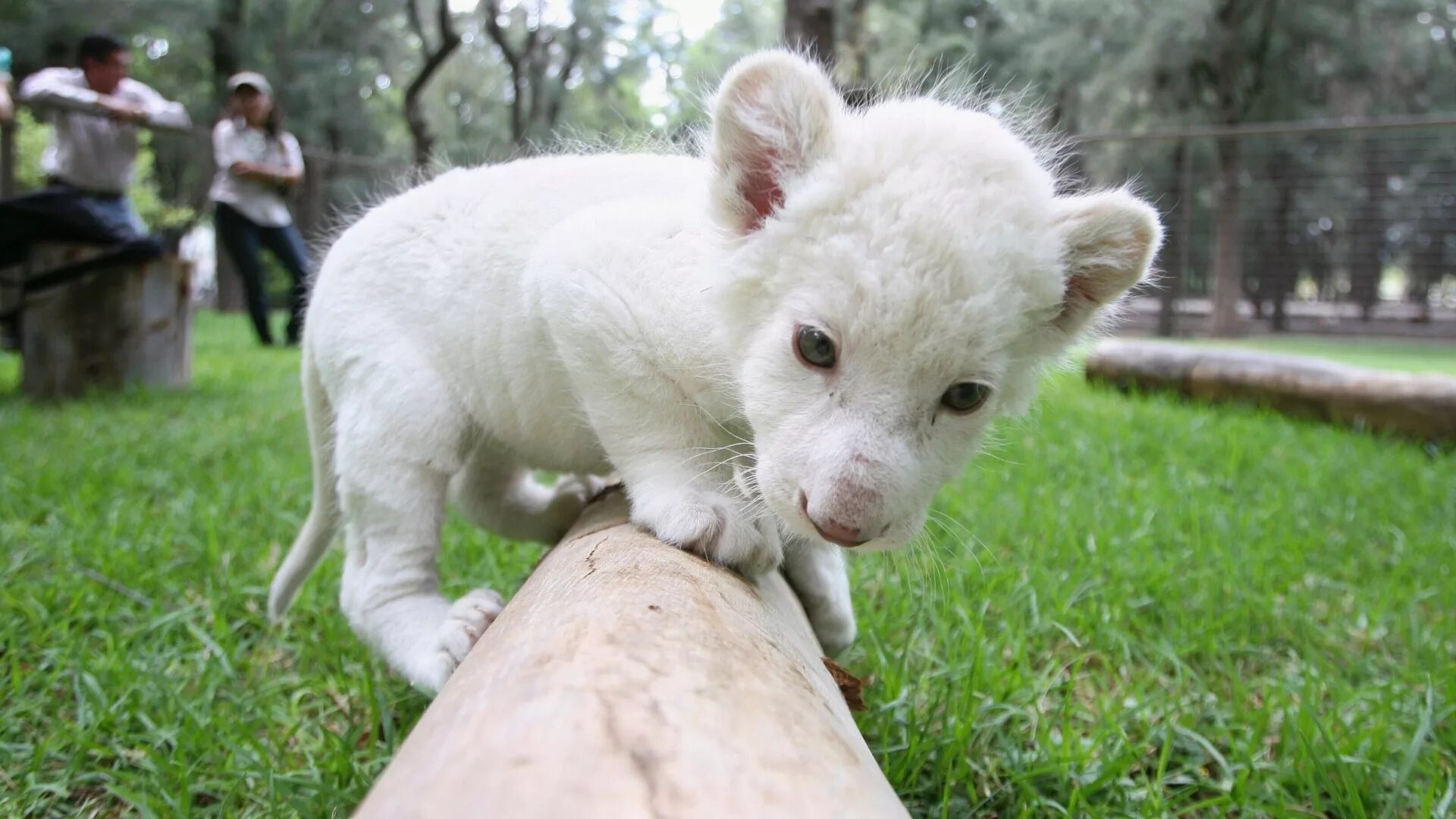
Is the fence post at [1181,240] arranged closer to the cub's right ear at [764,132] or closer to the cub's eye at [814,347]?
the cub's right ear at [764,132]

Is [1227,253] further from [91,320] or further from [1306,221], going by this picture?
[91,320]

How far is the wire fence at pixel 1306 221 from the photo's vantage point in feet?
52.0

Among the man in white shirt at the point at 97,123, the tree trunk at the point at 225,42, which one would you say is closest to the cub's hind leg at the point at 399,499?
the man in white shirt at the point at 97,123

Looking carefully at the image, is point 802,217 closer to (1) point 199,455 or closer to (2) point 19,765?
(2) point 19,765

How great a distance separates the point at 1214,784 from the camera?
2.15 meters

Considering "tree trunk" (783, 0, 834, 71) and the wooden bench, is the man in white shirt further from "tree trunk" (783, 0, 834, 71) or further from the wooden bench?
"tree trunk" (783, 0, 834, 71)

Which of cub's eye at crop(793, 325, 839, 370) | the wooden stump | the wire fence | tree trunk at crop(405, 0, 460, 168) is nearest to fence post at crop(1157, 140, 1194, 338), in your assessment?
the wire fence

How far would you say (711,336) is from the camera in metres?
1.99

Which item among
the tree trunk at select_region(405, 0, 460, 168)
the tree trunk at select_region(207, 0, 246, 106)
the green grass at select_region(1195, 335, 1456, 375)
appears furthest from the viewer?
the tree trunk at select_region(207, 0, 246, 106)

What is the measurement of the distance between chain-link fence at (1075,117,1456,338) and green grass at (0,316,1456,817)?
12.5 metres

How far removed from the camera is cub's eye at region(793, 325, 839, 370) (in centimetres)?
168

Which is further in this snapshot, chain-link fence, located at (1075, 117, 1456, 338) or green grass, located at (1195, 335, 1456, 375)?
chain-link fence, located at (1075, 117, 1456, 338)

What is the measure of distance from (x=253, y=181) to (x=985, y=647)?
8978 mm

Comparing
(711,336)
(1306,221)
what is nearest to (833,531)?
(711,336)
